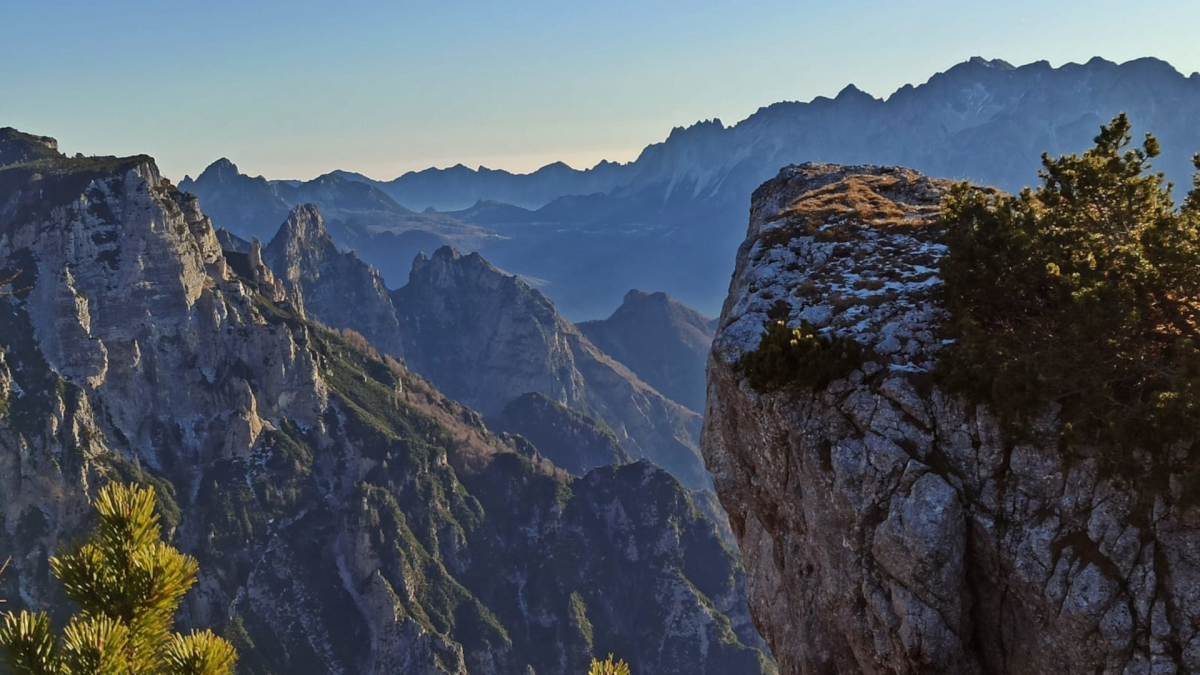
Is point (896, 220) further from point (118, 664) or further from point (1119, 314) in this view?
point (118, 664)

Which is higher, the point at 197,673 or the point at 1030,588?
the point at 197,673

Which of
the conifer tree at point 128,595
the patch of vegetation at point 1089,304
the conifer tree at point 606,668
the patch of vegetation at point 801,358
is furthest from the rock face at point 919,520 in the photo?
the conifer tree at point 128,595

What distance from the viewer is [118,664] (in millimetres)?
11992

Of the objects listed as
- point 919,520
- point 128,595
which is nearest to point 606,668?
point 919,520

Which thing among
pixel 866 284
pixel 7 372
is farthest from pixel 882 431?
pixel 7 372

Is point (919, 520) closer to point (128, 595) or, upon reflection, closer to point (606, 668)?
point (606, 668)

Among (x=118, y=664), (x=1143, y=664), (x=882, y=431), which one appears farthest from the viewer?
(x=882, y=431)

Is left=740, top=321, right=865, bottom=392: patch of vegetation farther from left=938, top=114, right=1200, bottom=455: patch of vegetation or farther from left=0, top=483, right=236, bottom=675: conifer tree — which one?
left=0, top=483, right=236, bottom=675: conifer tree

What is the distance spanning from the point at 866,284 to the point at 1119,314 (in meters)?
7.90

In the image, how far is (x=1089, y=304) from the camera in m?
19.2

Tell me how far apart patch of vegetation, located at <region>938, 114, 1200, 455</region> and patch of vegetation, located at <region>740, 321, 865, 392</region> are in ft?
8.15

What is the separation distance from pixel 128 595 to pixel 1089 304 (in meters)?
19.0

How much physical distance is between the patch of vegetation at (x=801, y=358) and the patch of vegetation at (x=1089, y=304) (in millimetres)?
2486

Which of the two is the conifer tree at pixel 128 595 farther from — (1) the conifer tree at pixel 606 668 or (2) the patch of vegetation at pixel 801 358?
(2) the patch of vegetation at pixel 801 358
